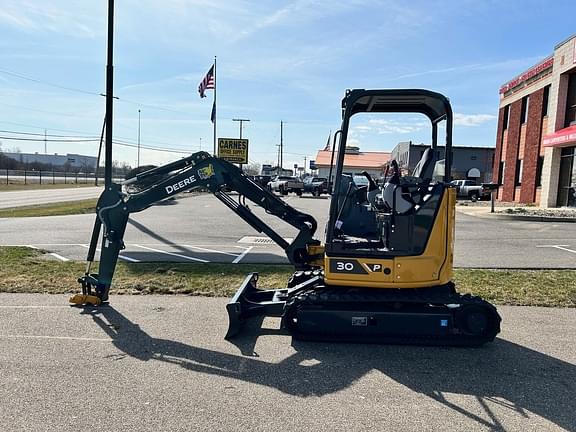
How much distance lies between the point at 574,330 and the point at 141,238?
1097 centimetres

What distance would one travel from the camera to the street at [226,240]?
10227mm

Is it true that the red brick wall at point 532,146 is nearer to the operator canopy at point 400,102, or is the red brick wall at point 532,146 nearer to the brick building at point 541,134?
the brick building at point 541,134

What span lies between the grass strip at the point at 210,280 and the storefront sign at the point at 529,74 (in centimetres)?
2170

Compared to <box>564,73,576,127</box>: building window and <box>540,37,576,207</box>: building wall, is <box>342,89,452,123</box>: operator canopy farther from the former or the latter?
<box>564,73,576,127</box>: building window

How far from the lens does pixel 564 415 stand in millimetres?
3641

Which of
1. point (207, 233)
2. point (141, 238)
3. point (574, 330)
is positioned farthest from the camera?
point (207, 233)

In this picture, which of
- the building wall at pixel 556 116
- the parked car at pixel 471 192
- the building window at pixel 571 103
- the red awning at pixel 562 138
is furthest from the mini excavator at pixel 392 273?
the parked car at pixel 471 192

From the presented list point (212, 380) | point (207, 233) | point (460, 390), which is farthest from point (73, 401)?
point (207, 233)

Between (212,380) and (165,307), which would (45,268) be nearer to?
(165,307)

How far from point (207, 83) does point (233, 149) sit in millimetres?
7443

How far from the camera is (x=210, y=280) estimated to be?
7852 millimetres

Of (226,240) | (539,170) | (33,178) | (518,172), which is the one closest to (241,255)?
(226,240)

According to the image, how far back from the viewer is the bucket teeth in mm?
6355

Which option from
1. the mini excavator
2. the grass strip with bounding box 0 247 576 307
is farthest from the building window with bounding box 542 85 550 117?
the mini excavator
